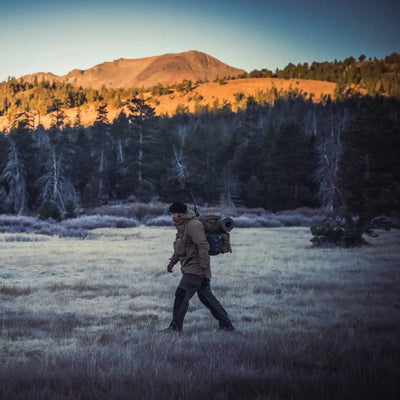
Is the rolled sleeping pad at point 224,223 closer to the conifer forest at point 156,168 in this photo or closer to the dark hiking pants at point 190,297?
the dark hiking pants at point 190,297

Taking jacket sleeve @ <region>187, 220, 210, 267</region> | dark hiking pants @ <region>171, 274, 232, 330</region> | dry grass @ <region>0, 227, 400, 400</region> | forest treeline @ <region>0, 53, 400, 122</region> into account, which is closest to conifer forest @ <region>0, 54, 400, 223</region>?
dry grass @ <region>0, 227, 400, 400</region>

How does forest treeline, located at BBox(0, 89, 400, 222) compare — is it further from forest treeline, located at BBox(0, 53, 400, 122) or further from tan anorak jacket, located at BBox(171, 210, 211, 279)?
forest treeline, located at BBox(0, 53, 400, 122)

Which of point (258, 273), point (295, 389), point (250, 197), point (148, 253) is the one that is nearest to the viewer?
point (295, 389)

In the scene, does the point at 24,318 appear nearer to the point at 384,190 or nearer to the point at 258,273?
the point at 258,273

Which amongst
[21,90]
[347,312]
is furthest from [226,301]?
[21,90]

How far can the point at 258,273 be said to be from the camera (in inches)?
502

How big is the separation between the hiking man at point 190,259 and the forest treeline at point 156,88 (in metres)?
113

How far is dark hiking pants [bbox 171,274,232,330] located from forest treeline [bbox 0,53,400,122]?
113 meters

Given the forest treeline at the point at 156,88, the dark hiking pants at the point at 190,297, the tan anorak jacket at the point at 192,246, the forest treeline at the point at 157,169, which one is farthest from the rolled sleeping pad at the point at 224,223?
the forest treeline at the point at 156,88

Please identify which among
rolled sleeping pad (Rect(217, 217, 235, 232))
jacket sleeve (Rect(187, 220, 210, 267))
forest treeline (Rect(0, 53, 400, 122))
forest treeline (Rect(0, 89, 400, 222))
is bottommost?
forest treeline (Rect(0, 89, 400, 222))

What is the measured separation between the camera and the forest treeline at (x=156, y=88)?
12588 cm

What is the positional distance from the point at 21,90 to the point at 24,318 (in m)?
183

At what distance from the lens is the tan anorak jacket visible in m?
6.09

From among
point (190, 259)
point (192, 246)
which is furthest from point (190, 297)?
point (192, 246)
